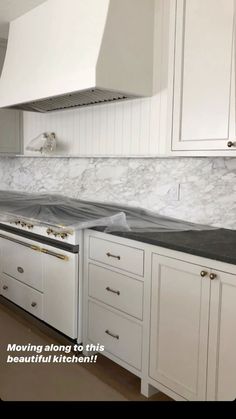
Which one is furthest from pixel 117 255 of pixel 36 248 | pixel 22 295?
pixel 22 295

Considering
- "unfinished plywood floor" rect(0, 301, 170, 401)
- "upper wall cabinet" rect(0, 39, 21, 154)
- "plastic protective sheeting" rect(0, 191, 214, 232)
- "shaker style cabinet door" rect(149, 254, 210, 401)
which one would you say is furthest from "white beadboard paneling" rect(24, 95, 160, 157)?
"unfinished plywood floor" rect(0, 301, 170, 401)

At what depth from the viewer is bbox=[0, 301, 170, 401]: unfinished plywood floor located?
2.02 m

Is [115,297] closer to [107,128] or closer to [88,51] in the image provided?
[107,128]

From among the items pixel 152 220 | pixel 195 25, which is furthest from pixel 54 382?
pixel 195 25

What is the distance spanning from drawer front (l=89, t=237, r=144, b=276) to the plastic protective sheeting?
3.9 inches

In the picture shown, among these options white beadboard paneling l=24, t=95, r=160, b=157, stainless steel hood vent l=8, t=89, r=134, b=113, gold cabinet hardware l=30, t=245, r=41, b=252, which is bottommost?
gold cabinet hardware l=30, t=245, r=41, b=252

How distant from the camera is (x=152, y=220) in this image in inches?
94.5

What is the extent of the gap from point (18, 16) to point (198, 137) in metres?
1.93

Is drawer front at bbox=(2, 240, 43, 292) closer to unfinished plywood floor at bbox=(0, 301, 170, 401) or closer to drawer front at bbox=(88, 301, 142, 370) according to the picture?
unfinished plywood floor at bbox=(0, 301, 170, 401)

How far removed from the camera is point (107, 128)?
291 cm

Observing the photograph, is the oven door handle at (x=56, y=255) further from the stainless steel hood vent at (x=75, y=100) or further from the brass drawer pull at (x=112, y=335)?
the stainless steel hood vent at (x=75, y=100)

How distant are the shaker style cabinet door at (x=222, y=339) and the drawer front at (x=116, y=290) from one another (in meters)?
0.47

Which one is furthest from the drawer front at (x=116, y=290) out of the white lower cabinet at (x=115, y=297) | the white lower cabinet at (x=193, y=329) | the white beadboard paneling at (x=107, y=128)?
the white beadboard paneling at (x=107, y=128)
